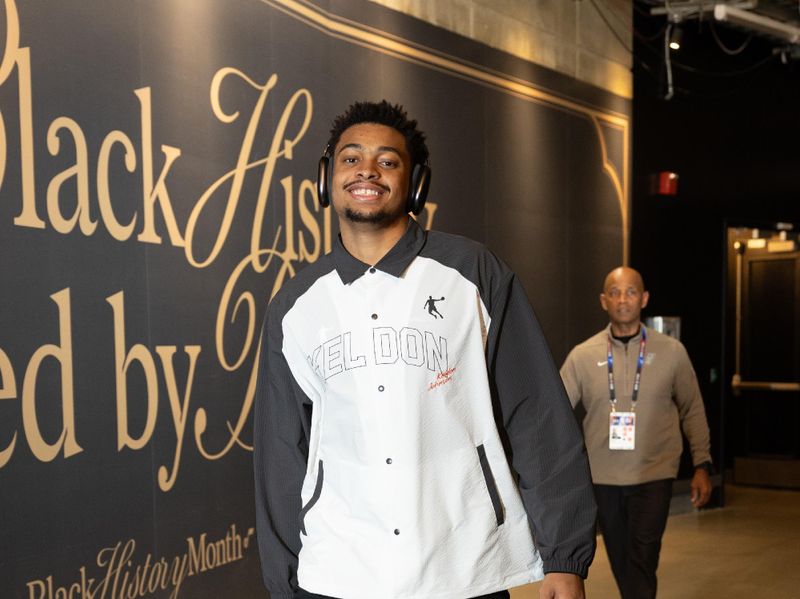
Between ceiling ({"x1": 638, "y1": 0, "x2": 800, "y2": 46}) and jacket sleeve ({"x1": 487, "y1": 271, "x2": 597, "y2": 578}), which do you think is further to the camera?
ceiling ({"x1": 638, "y1": 0, "x2": 800, "y2": 46})

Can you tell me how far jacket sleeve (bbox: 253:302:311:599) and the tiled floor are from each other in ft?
12.8

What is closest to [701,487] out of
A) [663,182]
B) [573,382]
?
[573,382]

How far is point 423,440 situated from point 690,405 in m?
3.11

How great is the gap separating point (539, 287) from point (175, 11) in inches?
145

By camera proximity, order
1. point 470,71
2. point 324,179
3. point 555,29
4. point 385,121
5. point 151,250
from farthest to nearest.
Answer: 1. point 555,29
2. point 470,71
3. point 151,250
4. point 324,179
5. point 385,121

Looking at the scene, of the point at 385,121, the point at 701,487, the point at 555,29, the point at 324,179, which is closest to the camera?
the point at 385,121

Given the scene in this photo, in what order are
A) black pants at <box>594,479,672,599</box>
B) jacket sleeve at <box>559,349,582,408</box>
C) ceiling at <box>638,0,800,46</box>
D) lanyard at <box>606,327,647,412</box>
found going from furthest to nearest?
ceiling at <box>638,0,800,46</box>, jacket sleeve at <box>559,349,582,408</box>, lanyard at <box>606,327,647,412</box>, black pants at <box>594,479,672,599</box>

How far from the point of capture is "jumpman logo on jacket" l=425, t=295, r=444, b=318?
2266 millimetres

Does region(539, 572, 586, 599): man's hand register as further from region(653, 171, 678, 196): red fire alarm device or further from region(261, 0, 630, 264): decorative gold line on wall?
region(653, 171, 678, 196): red fire alarm device

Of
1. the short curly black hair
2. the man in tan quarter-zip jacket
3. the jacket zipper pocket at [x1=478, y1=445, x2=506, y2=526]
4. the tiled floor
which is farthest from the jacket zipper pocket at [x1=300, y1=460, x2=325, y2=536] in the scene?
the tiled floor

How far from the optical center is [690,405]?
5.02 metres

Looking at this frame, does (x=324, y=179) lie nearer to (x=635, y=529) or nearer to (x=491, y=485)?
(x=491, y=485)

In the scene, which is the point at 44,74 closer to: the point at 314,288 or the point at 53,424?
the point at 53,424

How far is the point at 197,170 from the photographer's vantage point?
4.61 metres
